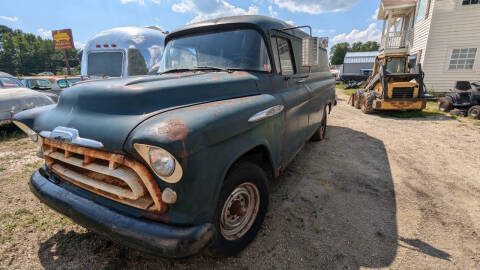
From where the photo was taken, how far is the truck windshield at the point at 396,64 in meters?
9.75

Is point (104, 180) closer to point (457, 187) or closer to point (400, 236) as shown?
point (400, 236)

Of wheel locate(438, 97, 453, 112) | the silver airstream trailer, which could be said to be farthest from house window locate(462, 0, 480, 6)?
the silver airstream trailer

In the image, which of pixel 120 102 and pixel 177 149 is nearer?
pixel 177 149

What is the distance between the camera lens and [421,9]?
539 inches

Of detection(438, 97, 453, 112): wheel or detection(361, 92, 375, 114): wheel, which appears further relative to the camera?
detection(361, 92, 375, 114): wheel

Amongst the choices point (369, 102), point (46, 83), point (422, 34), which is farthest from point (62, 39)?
point (422, 34)

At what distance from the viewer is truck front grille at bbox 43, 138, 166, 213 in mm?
1515

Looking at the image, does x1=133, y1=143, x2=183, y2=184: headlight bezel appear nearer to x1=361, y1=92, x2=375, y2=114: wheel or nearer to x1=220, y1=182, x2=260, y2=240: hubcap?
x1=220, y1=182, x2=260, y2=240: hubcap

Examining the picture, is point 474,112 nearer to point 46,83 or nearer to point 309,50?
point 309,50

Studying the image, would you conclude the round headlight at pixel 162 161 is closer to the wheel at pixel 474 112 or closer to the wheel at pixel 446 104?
the wheel at pixel 474 112

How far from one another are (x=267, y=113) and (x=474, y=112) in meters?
9.34

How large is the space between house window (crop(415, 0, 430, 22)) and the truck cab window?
14.5 metres

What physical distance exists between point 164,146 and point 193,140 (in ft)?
0.59

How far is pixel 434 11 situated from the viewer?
11953 millimetres
